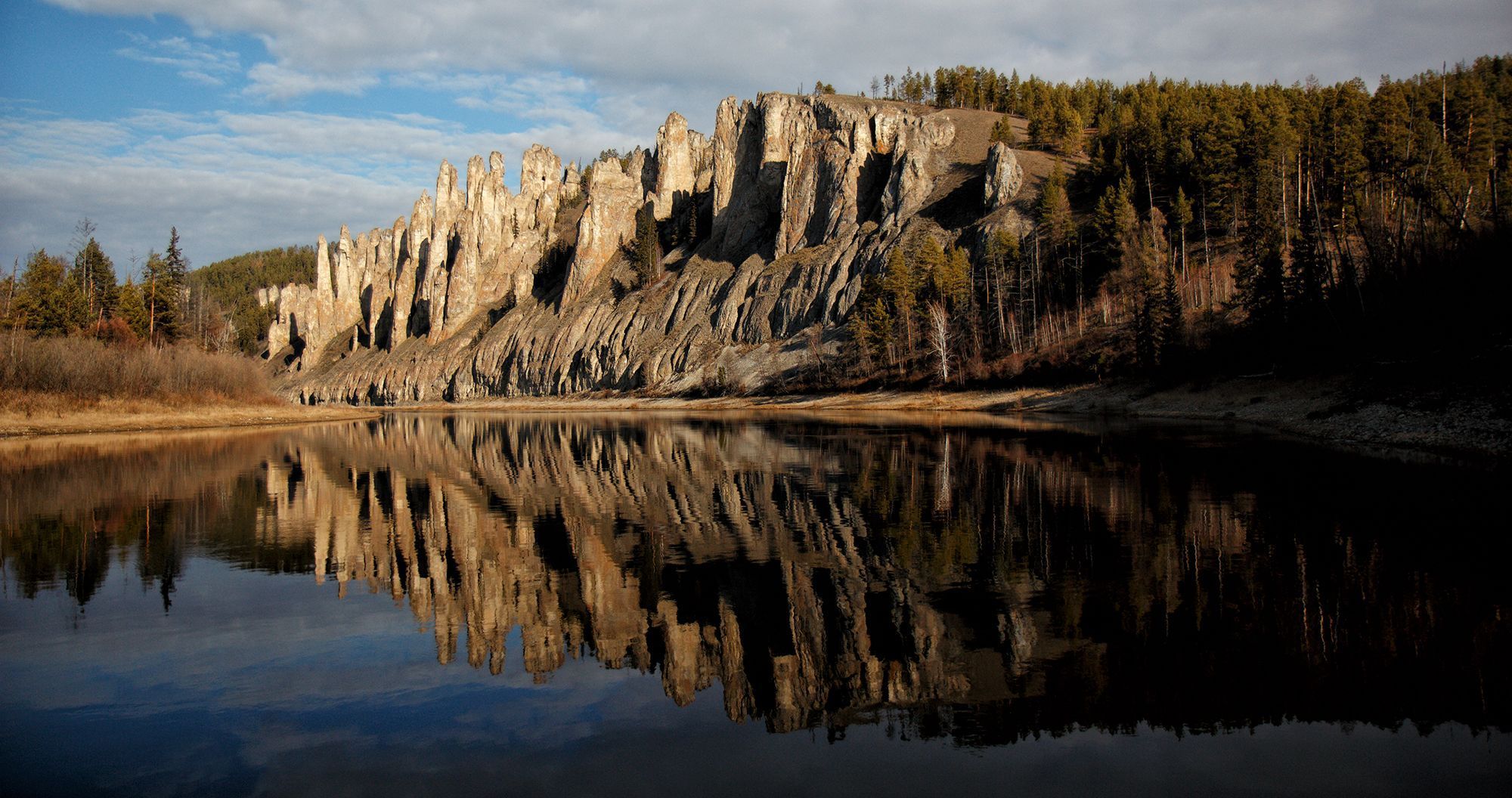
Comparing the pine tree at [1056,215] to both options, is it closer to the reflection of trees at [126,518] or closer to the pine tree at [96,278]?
the reflection of trees at [126,518]

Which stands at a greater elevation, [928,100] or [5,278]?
[928,100]

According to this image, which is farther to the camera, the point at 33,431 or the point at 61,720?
the point at 33,431

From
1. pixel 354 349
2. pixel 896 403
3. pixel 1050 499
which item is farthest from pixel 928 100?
pixel 1050 499

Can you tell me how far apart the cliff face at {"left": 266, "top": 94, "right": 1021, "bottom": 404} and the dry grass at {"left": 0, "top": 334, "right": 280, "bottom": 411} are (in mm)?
48435

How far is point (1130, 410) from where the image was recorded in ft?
192

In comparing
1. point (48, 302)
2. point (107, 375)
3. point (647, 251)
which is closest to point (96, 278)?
point (48, 302)

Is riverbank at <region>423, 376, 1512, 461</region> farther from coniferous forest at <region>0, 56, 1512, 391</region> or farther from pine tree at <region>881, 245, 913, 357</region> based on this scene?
pine tree at <region>881, 245, 913, 357</region>

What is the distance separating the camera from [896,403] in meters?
78.8

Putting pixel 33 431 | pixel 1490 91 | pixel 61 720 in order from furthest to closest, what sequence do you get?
1. pixel 1490 91
2. pixel 33 431
3. pixel 61 720

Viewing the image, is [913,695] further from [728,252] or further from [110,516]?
[728,252]

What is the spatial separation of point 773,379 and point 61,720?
90.0 meters

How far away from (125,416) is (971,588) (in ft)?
241

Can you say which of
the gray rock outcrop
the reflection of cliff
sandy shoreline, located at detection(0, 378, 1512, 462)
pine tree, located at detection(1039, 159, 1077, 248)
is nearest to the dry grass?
sandy shoreline, located at detection(0, 378, 1512, 462)

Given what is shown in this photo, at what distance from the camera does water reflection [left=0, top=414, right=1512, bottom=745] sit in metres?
9.34
